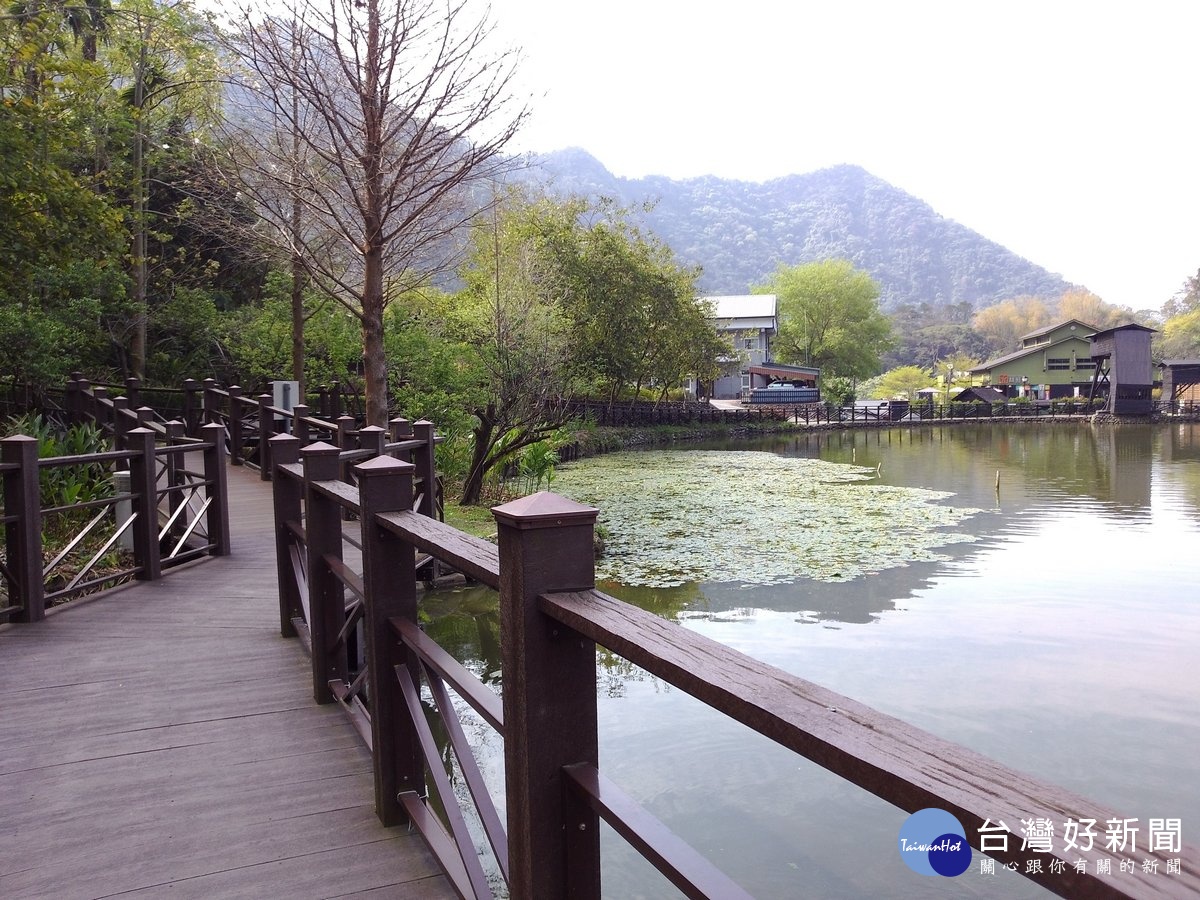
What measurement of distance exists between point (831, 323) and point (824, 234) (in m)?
111

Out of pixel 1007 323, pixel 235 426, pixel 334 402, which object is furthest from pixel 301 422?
A: pixel 1007 323

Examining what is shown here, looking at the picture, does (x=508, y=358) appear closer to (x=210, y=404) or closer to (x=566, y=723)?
(x=210, y=404)

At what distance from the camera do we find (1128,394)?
44375mm

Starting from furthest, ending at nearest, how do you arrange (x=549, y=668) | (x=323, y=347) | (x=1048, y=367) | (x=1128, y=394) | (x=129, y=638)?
(x=1048, y=367) < (x=1128, y=394) < (x=323, y=347) < (x=129, y=638) < (x=549, y=668)

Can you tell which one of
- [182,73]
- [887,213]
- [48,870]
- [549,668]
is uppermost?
[887,213]

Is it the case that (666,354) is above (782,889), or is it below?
above

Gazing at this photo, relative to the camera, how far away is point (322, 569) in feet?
11.0

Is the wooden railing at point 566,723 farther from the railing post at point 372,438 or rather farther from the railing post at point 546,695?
the railing post at point 372,438

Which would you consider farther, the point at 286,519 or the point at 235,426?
the point at 235,426

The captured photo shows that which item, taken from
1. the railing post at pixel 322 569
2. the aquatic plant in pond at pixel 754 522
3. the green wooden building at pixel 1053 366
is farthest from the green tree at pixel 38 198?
the green wooden building at pixel 1053 366

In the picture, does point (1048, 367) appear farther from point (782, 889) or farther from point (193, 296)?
point (782, 889)

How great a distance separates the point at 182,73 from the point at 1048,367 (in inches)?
1965

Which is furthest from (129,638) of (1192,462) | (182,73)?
(1192,462)

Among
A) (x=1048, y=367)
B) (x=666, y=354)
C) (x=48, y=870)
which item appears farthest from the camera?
(x=1048, y=367)
